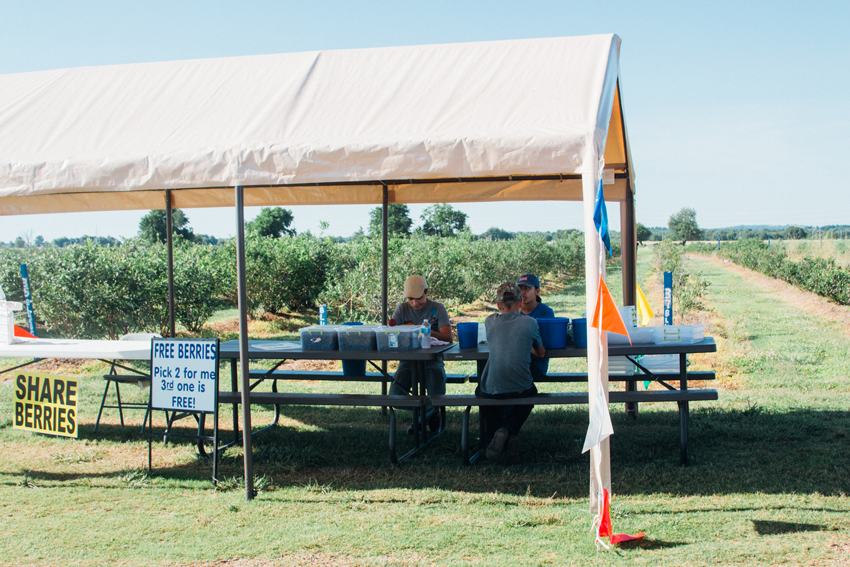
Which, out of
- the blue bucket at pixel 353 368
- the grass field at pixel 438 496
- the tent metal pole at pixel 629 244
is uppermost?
the tent metal pole at pixel 629 244

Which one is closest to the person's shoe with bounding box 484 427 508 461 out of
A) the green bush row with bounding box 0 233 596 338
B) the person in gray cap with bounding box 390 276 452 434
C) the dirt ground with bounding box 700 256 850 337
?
the person in gray cap with bounding box 390 276 452 434

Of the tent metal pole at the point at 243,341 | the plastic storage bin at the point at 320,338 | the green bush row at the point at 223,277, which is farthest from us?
the green bush row at the point at 223,277

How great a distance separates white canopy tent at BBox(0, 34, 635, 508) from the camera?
3.85 m

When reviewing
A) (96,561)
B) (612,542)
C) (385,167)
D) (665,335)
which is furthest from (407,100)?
(96,561)

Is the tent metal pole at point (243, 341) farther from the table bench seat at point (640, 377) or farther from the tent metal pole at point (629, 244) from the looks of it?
the tent metal pole at point (629, 244)

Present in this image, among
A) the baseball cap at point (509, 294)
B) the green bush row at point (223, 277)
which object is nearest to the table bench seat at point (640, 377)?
the baseball cap at point (509, 294)

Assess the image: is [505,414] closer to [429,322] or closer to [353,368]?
[429,322]

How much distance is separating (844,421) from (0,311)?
7.59 meters

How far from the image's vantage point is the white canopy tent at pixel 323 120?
151 inches

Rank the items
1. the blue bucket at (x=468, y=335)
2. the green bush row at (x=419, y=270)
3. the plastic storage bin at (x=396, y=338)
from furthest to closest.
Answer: the green bush row at (x=419, y=270) → the blue bucket at (x=468, y=335) → the plastic storage bin at (x=396, y=338)

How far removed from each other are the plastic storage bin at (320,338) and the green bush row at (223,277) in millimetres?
7402

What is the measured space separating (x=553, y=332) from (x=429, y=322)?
1.17 m

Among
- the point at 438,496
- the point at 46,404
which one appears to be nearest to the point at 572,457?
the point at 438,496

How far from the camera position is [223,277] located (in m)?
15.4
